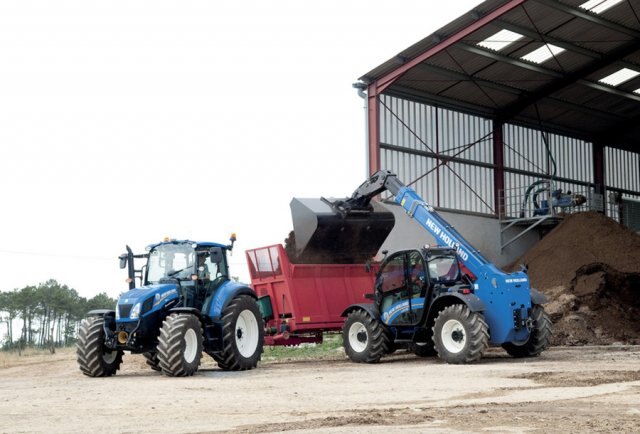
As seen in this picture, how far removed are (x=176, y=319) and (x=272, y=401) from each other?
410 cm

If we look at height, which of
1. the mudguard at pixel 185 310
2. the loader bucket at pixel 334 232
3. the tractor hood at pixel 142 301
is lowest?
the mudguard at pixel 185 310

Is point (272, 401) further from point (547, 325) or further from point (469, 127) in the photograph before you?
point (469, 127)

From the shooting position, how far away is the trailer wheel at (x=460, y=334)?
617 inches

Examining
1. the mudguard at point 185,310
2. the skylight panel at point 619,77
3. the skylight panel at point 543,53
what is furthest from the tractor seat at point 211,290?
the skylight panel at point 619,77

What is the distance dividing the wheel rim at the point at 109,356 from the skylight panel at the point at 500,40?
1728 centimetres

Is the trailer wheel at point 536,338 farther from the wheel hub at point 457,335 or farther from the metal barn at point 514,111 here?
the metal barn at point 514,111

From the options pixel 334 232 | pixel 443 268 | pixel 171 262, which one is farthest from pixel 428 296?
pixel 171 262

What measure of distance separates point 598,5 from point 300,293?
15.0m

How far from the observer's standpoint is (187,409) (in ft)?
31.7

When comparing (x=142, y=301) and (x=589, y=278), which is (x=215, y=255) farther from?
(x=589, y=278)

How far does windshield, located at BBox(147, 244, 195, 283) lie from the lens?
50.7ft

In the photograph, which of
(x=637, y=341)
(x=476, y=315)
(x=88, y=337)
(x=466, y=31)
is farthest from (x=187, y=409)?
(x=466, y=31)

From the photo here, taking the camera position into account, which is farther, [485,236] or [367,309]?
[485,236]

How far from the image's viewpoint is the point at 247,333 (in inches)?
640
